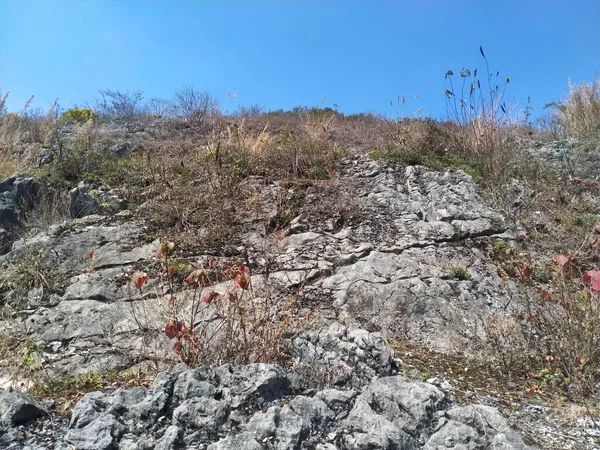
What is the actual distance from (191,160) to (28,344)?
3.32 m

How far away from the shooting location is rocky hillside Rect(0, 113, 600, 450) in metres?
1.92

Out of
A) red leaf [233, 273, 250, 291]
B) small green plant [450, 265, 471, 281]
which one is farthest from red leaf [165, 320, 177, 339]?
small green plant [450, 265, 471, 281]

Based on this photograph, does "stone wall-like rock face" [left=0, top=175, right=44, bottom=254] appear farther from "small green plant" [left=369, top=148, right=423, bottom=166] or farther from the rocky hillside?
"small green plant" [left=369, top=148, right=423, bottom=166]

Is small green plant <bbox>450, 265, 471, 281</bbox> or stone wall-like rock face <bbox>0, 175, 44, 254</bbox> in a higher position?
stone wall-like rock face <bbox>0, 175, 44, 254</bbox>

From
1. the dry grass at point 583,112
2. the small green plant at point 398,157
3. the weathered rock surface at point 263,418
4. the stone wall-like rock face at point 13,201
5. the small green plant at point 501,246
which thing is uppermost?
the dry grass at point 583,112

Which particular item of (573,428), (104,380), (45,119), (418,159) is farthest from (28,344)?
(45,119)

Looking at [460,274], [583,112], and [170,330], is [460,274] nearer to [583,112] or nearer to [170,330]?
[170,330]

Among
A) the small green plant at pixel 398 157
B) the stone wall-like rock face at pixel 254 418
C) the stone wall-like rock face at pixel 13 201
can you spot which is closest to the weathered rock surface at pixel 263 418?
the stone wall-like rock face at pixel 254 418

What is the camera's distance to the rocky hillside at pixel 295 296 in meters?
1.92

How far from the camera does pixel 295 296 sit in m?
3.43

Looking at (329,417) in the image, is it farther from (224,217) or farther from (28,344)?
(224,217)

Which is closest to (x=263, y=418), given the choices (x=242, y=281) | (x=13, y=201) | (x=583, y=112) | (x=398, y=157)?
(x=242, y=281)

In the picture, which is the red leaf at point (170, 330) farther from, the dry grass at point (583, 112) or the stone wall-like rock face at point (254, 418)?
the dry grass at point (583, 112)

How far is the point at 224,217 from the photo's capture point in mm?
4680
